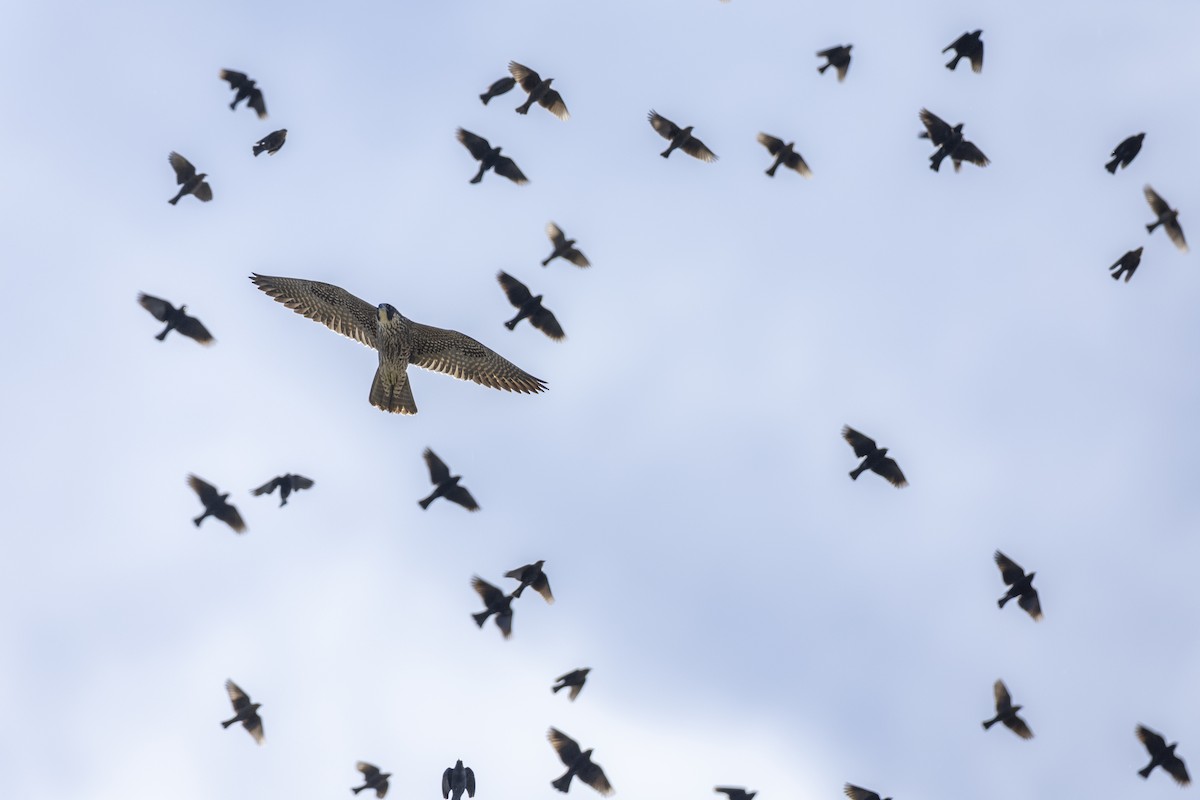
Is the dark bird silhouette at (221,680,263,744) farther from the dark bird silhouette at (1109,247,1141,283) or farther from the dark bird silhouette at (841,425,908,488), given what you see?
the dark bird silhouette at (1109,247,1141,283)

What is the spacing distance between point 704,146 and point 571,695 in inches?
372

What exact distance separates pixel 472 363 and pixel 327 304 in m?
2.71

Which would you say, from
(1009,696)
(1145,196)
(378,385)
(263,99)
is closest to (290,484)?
(378,385)

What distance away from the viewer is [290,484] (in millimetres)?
24453

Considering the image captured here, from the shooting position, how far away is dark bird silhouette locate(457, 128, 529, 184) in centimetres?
2569

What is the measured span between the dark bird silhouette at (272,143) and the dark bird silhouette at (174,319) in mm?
2886

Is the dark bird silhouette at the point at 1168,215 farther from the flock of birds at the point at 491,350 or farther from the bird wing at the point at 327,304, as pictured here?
the bird wing at the point at 327,304

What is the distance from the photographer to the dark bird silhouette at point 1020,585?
972 inches

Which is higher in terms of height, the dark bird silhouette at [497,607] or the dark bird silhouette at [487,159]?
the dark bird silhouette at [487,159]

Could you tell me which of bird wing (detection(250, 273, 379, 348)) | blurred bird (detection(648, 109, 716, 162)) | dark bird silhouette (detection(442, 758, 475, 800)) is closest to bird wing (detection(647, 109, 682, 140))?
blurred bird (detection(648, 109, 716, 162))

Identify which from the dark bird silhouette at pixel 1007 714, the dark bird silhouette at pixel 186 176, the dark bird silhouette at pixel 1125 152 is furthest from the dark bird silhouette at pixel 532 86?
the dark bird silhouette at pixel 1007 714

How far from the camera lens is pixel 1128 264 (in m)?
25.1

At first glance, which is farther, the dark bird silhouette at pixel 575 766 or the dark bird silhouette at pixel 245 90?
the dark bird silhouette at pixel 245 90

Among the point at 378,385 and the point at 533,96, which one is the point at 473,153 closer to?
the point at 533,96
